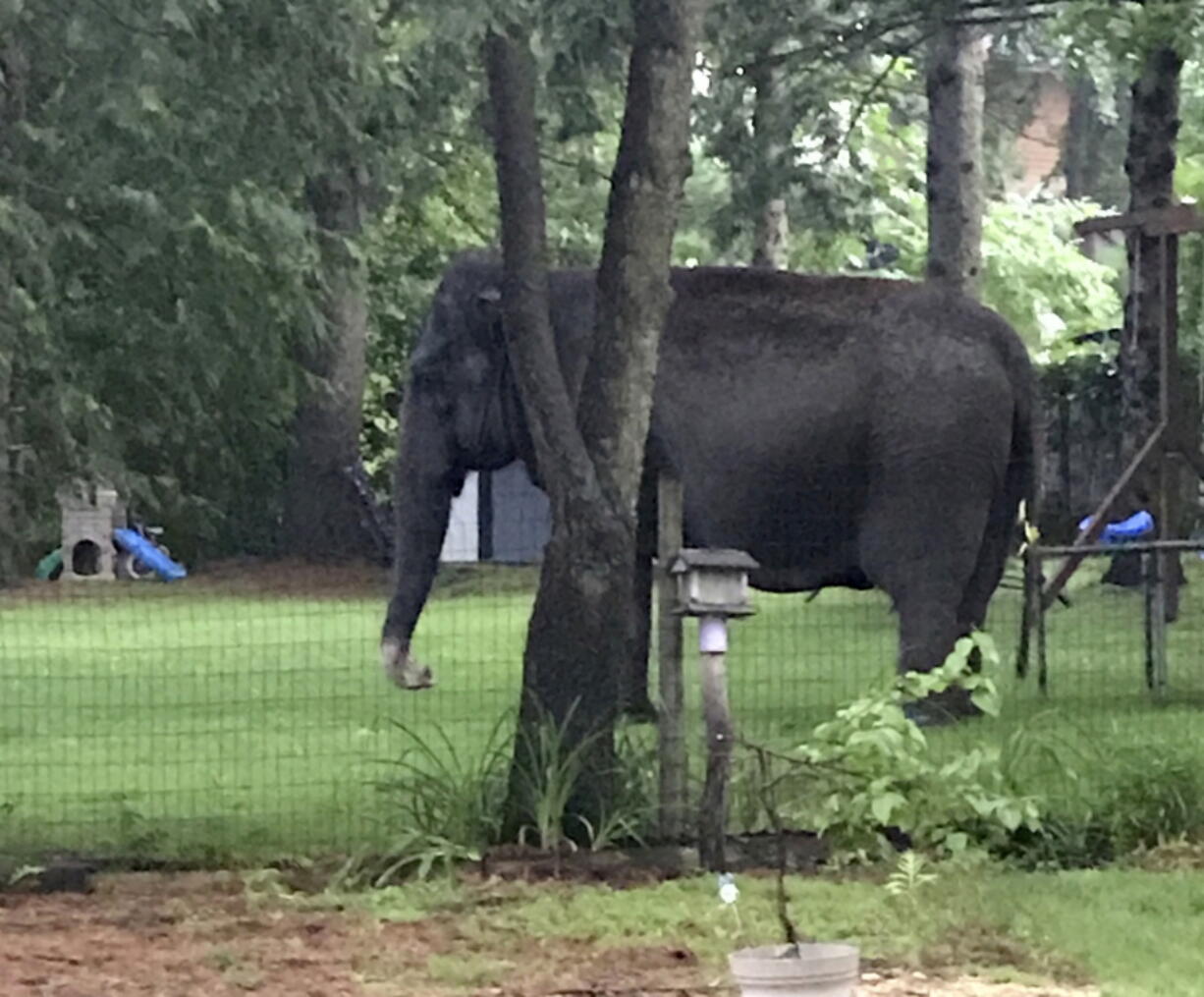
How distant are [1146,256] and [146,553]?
12733 mm

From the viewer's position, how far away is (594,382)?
8352mm

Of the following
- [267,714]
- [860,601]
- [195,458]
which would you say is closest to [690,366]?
[267,714]

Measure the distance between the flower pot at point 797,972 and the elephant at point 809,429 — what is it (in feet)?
19.9

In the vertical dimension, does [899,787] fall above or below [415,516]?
below

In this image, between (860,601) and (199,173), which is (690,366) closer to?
(199,173)

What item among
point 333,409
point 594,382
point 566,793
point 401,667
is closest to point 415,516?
point 401,667


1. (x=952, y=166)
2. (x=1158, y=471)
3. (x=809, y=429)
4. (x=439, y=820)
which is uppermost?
(x=952, y=166)

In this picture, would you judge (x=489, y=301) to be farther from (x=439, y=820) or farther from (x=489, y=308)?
(x=439, y=820)

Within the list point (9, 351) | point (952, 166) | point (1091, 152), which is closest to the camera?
point (952, 166)

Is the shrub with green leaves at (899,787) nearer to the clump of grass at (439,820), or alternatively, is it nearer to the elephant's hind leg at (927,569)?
the clump of grass at (439,820)

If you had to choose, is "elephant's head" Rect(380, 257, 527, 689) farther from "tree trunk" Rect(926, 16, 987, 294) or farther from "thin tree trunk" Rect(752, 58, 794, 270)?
"tree trunk" Rect(926, 16, 987, 294)

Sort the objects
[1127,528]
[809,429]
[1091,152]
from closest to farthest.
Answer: [809,429], [1127,528], [1091,152]

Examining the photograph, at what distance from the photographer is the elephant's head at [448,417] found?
11500 mm

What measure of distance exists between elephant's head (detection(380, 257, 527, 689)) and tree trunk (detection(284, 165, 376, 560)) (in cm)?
1275
